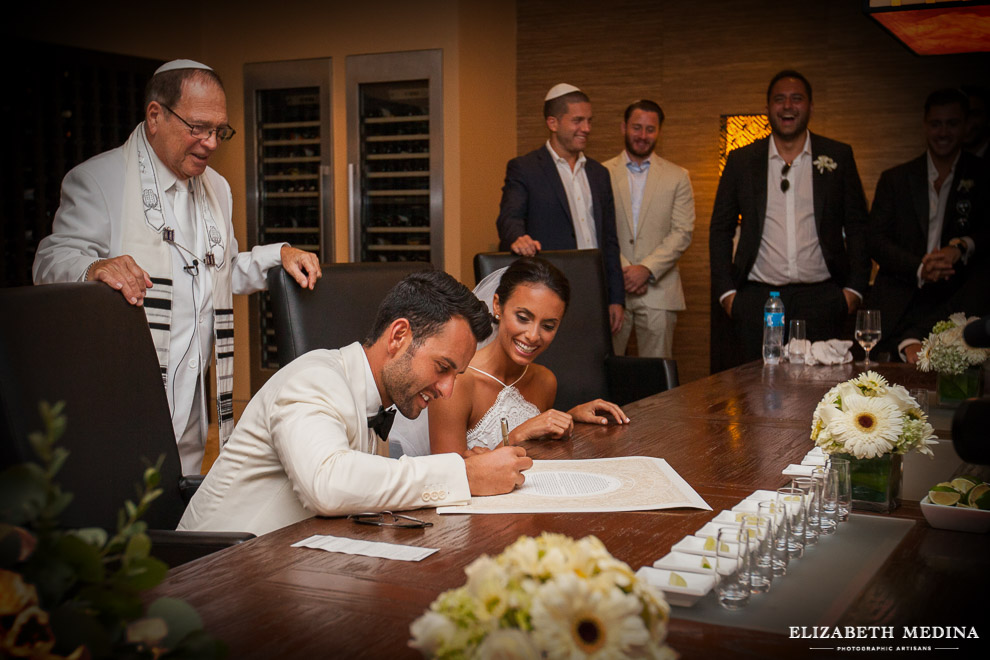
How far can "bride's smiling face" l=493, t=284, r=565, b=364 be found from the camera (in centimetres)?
283

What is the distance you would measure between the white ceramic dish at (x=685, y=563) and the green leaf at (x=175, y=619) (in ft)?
2.38

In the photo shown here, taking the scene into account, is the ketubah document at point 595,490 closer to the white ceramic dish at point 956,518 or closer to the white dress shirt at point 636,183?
the white ceramic dish at point 956,518

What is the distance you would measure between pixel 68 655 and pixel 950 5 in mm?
2780

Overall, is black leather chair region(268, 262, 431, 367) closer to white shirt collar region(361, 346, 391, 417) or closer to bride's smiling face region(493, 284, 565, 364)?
bride's smiling face region(493, 284, 565, 364)

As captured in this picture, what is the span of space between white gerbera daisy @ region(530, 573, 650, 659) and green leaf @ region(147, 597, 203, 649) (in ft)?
0.89

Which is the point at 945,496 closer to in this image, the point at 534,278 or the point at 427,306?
the point at 427,306

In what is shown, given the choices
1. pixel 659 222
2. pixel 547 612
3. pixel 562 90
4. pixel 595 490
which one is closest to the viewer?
pixel 547 612

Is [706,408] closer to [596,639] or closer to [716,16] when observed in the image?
[596,639]

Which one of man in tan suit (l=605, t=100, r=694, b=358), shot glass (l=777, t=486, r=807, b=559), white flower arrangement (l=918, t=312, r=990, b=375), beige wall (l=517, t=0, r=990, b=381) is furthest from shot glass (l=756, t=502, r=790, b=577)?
beige wall (l=517, t=0, r=990, b=381)

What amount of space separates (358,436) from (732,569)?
2.76 feet

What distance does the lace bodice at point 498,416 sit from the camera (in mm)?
2914

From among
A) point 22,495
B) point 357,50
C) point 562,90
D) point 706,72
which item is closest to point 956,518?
point 22,495

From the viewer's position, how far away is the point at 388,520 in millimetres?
1630

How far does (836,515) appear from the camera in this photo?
1603 mm
